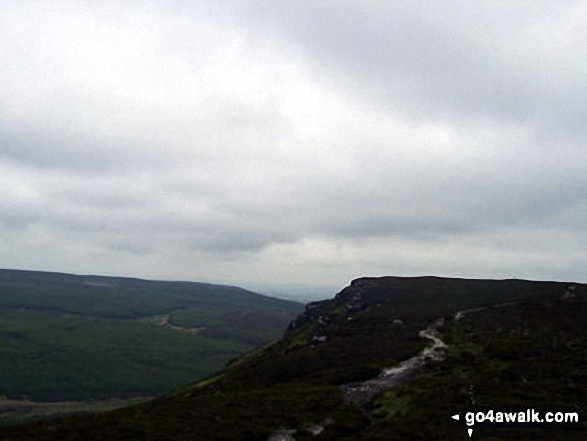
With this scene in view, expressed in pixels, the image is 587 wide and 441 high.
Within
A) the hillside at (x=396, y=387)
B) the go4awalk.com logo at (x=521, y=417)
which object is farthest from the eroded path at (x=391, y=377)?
the go4awalk.com logo at (x=521, y=417)

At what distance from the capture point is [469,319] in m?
94.1

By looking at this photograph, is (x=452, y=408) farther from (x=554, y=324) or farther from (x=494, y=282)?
(x=494, y=282)

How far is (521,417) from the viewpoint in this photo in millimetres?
38562

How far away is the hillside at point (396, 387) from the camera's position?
39625 mm

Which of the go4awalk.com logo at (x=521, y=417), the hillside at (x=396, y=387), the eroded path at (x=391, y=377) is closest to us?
the go4awalk.com logo at (x=521, y=417)

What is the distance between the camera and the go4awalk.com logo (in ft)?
123

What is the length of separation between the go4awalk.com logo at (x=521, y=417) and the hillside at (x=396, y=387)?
1.70 ft

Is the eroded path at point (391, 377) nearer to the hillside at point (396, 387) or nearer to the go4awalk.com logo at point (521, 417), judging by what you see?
the hillside at point (396, 387)

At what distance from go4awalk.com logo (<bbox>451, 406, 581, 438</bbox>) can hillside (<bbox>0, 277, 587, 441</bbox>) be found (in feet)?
1.70

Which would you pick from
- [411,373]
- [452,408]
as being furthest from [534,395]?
[411,373]

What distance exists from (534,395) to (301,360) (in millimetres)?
37503

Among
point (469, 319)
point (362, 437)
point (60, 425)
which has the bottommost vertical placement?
point (60, 425)

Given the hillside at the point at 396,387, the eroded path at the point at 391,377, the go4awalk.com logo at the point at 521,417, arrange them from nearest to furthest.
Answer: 1. the go4awalk.com logo at the point at 521,417
2. the hillside at the point at 396,387
3. the eroded path at the point at 391,377

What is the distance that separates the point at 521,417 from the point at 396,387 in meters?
16.0
